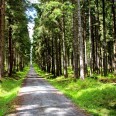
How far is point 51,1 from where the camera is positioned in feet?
116

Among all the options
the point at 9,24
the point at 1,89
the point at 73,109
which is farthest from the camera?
the point at 9,24

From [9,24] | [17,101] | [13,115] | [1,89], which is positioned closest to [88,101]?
[17,101]

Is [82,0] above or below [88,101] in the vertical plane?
above

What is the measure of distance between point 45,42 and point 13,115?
46.9 meters

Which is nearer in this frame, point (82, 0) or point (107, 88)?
point (107, 88)

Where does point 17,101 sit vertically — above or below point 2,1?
below

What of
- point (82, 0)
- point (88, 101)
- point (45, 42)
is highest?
point (82, 0)

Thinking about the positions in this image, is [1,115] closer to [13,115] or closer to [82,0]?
[13,115]

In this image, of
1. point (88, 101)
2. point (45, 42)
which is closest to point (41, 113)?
point (88, 101)

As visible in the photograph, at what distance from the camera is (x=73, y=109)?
15.5 m

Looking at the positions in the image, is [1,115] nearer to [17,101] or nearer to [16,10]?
[17,101]

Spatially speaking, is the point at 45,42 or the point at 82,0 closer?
the point at 82,0

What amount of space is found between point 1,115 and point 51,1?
901 inches

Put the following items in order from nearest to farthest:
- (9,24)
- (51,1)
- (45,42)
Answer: (51,1) < (9,24) < (45,42)
